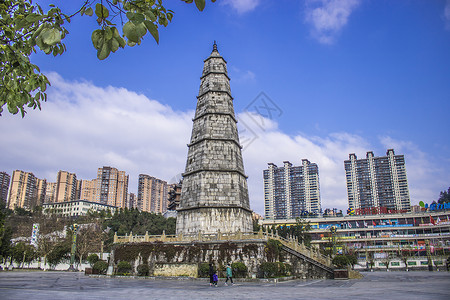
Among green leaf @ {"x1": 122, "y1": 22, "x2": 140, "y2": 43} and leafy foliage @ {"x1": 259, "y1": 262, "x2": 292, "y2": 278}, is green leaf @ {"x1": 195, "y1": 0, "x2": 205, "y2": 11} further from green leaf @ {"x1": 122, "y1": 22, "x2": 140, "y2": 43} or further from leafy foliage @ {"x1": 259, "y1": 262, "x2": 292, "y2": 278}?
leafy foliage @ {"x1": 259, "y1": 262, "x2": 292, "y2": 278}

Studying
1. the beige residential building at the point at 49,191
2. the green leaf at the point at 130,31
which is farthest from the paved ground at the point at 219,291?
the beige residential building at the point at 49,191

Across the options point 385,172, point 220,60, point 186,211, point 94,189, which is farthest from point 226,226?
point 94,189

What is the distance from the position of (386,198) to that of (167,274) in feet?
319

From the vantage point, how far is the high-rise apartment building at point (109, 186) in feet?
444

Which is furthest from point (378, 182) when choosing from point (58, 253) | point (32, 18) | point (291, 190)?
point (32, 18)

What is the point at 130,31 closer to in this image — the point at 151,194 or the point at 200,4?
the point at 200,4

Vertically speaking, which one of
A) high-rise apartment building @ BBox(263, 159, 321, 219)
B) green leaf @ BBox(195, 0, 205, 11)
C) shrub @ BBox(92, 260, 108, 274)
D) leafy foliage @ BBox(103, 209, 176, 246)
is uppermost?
high-rise apartment building @ BBox(263, 159, 321, 219)

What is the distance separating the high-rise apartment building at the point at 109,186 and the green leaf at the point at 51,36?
455ft

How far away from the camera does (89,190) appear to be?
13738 centimetres

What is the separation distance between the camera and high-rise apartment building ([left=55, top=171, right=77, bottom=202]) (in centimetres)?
13488

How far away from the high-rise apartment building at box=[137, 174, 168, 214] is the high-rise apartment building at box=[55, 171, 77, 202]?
26982mm

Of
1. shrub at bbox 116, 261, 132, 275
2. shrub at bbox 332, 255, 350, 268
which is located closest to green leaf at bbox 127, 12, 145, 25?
shrub at bbox 332, 255, 350, 268

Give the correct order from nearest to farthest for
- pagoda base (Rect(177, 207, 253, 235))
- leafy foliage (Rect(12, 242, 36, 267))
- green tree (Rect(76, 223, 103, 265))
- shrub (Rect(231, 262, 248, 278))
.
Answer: shrub (Rect(231, 262, 248, 278)) → pagoda base (Rect(177, 207, 253, 235)) → leafy foliage (Rect(12, 242, 36, 267)) → green tree (Rect(76, 223, 103, 265))

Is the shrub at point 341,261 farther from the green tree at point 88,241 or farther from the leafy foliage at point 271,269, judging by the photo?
the green tree at point 88,241
